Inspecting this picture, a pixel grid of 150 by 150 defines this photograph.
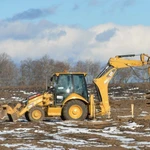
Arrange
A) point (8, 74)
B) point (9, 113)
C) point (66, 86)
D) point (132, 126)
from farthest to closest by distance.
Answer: point (8, 74) → point (66, 86) → point (9, 113) → point (132, 126)

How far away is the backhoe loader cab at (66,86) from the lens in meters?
22.6

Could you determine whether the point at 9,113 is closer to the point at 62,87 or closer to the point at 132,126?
the point at 62,87

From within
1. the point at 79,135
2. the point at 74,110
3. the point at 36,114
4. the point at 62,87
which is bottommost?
the point at 79,135

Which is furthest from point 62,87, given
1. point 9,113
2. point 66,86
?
point 9,113

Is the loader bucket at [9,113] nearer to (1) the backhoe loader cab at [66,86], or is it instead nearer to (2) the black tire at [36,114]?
(2) the black tire at [36,114]

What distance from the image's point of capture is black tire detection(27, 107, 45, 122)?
2222 centimetres

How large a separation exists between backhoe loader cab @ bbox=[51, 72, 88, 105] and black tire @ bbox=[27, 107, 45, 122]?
0.91 m

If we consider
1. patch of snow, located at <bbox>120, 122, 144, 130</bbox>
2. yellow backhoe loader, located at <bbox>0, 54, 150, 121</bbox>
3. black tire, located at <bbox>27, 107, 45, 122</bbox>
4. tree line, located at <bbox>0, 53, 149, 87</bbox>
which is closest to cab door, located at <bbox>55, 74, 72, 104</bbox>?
yellow backhoe loader, located at <bbox>0, 54, 150, 121</bbox>

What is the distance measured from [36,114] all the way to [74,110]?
1819 millimetres

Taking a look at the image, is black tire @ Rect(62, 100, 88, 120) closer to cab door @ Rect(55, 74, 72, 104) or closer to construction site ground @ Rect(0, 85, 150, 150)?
cab door @ Rect(55, 74, 72, 104)

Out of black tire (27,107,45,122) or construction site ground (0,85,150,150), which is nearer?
construction site ground (0,85,150,150)

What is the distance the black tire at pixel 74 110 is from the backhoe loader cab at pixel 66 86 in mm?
416

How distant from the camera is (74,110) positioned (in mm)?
22469

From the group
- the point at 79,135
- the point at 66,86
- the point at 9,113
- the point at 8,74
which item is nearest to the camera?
the point at 79,135
